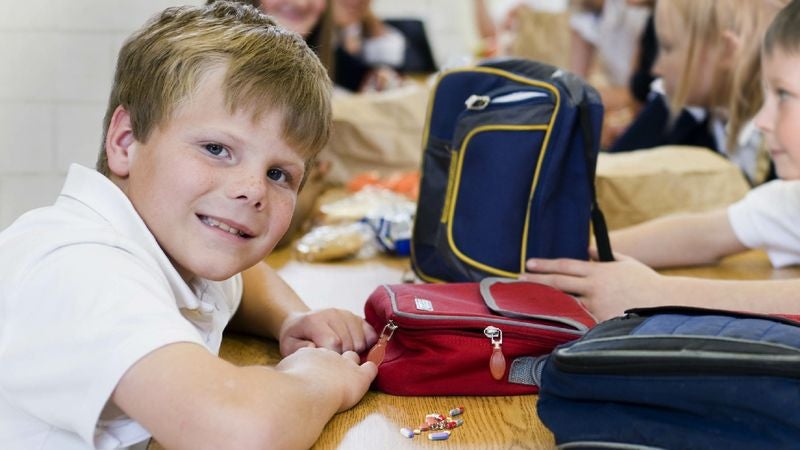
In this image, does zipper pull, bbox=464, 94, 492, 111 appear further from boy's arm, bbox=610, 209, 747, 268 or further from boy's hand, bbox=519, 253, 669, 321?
boy's arm, bbox=610, 209, 747, 268

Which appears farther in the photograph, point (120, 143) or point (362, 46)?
point (362, 46)

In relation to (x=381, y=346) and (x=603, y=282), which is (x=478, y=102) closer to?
(x=603, y=282)

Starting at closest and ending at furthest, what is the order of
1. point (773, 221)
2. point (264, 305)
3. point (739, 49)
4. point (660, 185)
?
point (264, 305) → point (773, 221) → point (660, 185) → point (739, 49)

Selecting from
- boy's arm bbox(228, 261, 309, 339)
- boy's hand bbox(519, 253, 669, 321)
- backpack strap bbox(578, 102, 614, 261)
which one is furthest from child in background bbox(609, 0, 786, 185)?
boy's arm bbox(228, 261, 309, 339)

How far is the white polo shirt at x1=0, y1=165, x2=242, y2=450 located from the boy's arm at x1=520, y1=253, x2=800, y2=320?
2.10 feet

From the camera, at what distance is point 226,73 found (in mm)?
1126

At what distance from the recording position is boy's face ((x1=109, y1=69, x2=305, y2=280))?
1.10m

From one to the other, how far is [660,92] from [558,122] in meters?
1.21

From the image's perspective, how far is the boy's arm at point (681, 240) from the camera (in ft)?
5.87

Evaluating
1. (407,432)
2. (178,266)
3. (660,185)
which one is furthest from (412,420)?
(660,185)

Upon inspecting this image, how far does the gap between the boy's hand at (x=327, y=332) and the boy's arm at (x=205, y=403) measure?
0.29 metres

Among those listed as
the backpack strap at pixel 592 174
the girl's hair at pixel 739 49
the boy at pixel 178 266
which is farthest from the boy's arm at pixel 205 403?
the girl's hair at pixel 739 49

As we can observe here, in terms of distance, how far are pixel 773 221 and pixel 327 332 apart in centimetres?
91

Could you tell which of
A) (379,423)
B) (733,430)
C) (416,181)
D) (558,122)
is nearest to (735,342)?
(733,430)
